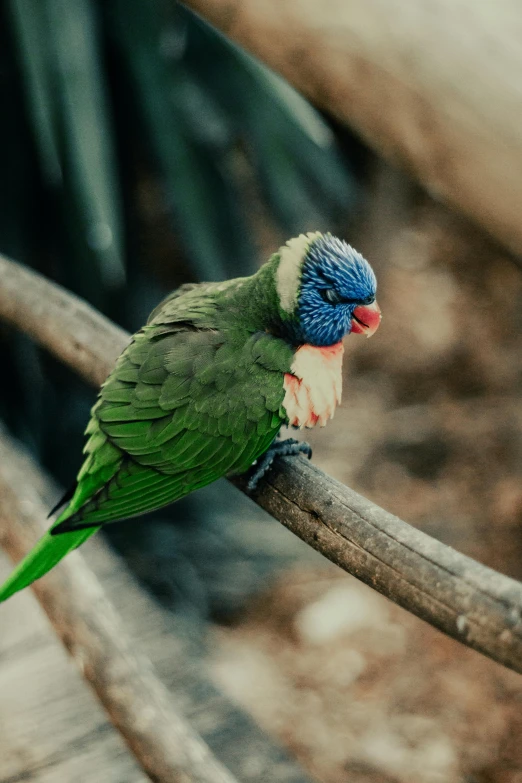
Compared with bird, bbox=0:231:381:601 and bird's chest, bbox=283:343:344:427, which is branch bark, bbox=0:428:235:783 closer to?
bird, bbox=0:231:381:601

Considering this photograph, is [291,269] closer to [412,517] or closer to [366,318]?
[366,318]

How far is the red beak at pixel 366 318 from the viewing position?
2.73 ft

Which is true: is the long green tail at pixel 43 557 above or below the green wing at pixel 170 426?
below

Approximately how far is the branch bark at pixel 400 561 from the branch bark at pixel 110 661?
11.5 inches

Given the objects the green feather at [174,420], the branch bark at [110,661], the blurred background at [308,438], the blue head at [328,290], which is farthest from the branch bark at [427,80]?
the blurred background at [308,438]

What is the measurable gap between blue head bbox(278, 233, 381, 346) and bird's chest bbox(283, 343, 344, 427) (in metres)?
0.02

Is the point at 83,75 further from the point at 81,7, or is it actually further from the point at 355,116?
the point at 355,116

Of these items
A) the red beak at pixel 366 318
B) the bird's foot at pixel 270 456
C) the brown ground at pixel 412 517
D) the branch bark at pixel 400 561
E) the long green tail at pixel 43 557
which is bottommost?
the brown ground at pixel 412 517

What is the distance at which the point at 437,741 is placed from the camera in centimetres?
181

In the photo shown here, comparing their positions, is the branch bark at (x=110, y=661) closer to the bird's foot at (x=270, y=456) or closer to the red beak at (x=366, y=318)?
the bird's foot at (x=270, y=456)

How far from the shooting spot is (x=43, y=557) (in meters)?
0.83

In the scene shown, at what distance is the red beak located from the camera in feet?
2.73

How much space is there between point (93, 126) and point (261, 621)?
1388mm

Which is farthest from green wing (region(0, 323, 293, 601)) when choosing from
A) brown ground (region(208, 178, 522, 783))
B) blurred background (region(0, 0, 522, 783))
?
brown ground (region(208, 178, 522, 783))
